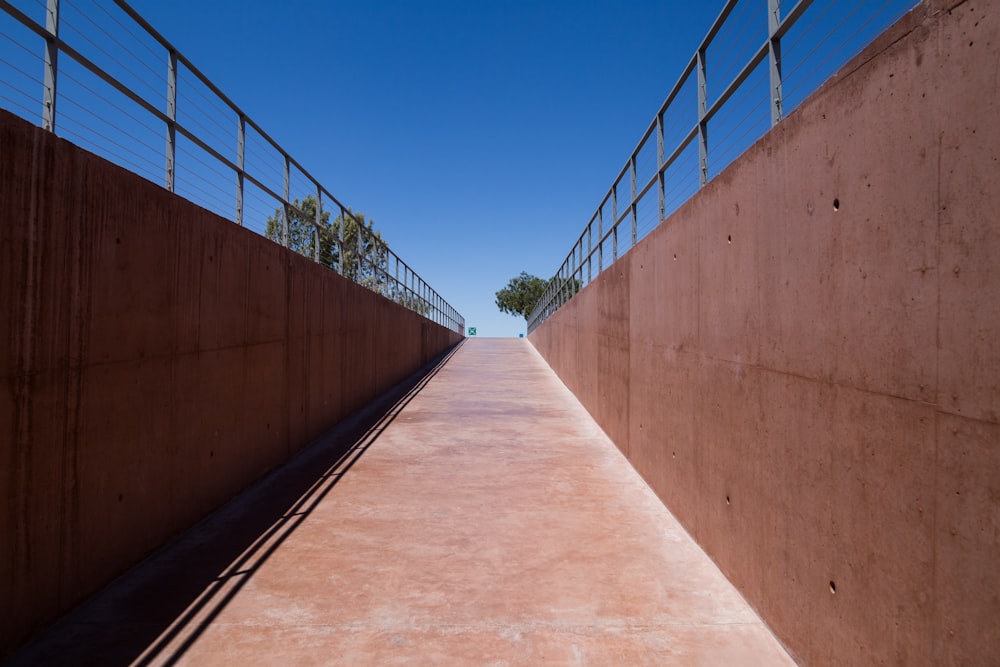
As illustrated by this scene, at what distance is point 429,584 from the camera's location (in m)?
3.60

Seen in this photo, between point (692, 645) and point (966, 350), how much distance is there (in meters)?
2.07

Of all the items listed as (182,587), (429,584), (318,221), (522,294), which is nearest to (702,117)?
(429,584)

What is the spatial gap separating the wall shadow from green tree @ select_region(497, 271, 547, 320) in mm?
69434

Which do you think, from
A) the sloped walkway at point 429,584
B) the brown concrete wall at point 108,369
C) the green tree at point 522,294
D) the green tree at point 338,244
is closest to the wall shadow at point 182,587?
the sloped walkway at point 429,584

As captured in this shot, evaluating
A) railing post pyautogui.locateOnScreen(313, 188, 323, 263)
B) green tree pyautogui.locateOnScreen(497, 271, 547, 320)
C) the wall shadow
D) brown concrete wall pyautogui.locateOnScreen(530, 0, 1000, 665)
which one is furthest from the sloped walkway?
green tree pyautogui.locateOnScreen(497, 271, 547, 320)

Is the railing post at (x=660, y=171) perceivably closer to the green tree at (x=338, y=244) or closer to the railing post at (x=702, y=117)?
the railing post at (x=702, y=117)

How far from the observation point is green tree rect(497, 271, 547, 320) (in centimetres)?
7556

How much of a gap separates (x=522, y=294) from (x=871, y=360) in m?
74.1

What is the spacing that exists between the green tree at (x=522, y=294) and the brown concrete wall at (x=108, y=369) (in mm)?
69341

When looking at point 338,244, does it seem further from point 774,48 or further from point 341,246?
point 774,48

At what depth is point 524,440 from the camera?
800 cm

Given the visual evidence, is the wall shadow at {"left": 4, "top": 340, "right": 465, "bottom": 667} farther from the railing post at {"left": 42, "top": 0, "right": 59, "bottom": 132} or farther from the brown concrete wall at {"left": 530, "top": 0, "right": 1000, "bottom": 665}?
the brown concrete wall at {"left": 530, "top": 0, "right": 1000, "bottom": 665}

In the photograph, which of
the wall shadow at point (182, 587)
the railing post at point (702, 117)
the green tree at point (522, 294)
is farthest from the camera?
the green tree at point (522, 294)

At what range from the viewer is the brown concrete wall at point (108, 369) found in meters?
2.86
